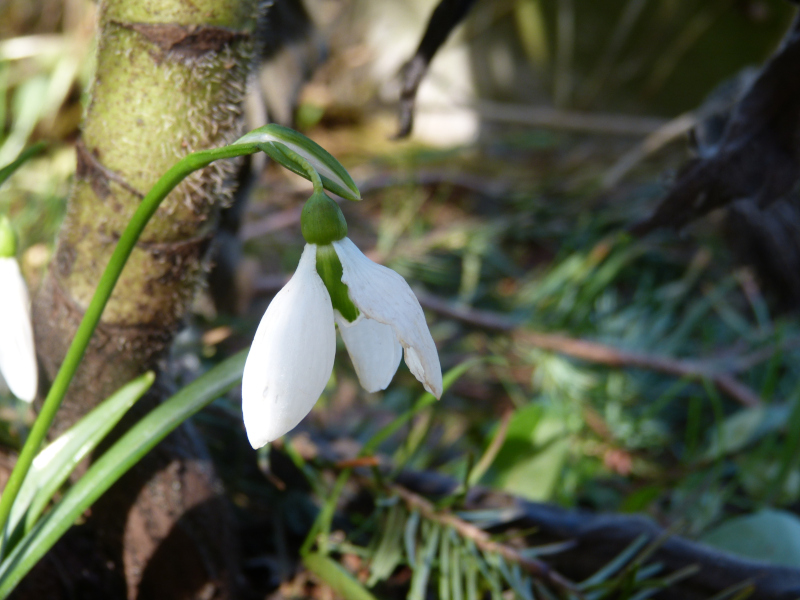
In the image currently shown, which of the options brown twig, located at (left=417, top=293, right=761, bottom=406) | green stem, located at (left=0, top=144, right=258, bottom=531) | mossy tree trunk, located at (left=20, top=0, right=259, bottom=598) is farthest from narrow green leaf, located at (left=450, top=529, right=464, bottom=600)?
brown twig, located at (left=417, top=293, right=761, bottom=406)

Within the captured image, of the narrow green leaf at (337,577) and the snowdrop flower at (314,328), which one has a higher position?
the snowdrop flower at (314,328)

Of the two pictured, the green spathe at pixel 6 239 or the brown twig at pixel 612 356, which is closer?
the green spathe at pixel 6 239

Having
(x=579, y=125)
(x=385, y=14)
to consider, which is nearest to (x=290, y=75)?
(x=579, y=125)

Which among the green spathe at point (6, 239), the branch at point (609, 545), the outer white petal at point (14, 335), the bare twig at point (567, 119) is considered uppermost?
the bare twig at point (567, 119)

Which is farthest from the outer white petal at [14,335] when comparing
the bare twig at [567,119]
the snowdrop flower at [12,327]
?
the bare twig at [567,119]

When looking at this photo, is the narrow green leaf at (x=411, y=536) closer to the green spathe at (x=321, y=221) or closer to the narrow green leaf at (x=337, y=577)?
the narrow green leaf at (x=337, y=577)

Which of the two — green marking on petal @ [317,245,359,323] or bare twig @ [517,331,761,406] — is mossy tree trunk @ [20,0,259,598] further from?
bare twig @ [517,331,761,406]
